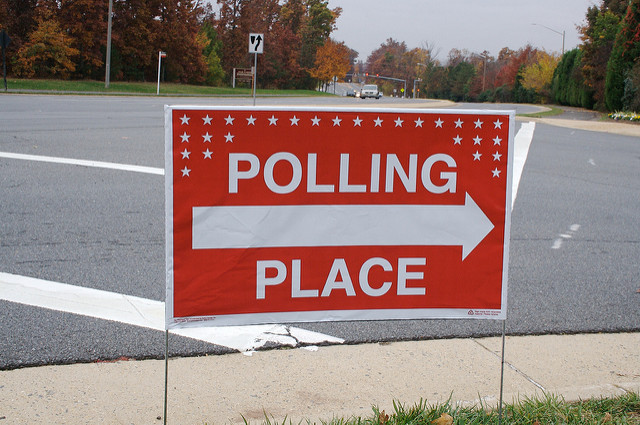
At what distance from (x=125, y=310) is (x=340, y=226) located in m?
2.06

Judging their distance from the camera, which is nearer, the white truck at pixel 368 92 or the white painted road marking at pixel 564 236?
the white painted road marking at pixel 564 236

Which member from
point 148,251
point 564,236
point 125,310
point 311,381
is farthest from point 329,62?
point 311,381

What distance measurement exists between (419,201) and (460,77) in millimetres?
103875

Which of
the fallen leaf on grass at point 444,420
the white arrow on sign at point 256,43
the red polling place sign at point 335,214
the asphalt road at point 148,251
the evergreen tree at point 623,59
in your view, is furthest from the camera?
the evergreen tree at point 623,59

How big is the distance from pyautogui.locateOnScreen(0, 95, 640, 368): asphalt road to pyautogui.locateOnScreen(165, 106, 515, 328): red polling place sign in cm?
117

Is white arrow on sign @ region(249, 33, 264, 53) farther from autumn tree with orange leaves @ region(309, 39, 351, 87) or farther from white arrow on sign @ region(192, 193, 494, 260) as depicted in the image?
autumn tree with orange leaves @ region(309, 39, 351, 87)

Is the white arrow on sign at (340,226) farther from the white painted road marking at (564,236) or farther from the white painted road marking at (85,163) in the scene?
the white painted road marking at (85,163)

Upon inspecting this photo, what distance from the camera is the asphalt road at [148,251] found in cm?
382

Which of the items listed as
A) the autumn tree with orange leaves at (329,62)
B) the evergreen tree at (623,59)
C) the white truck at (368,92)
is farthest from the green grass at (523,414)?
the autumn tree with orange leaves at (329,62)

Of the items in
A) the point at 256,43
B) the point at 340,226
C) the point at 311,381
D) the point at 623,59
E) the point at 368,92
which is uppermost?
the point at 623,59

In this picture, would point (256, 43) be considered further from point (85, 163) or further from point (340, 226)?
point (340, 226)

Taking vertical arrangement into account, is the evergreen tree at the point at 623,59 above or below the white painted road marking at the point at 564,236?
above

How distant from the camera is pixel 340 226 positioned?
2.73m

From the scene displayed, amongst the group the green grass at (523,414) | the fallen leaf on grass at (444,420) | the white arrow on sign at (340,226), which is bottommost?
the green grass at (523,414)
